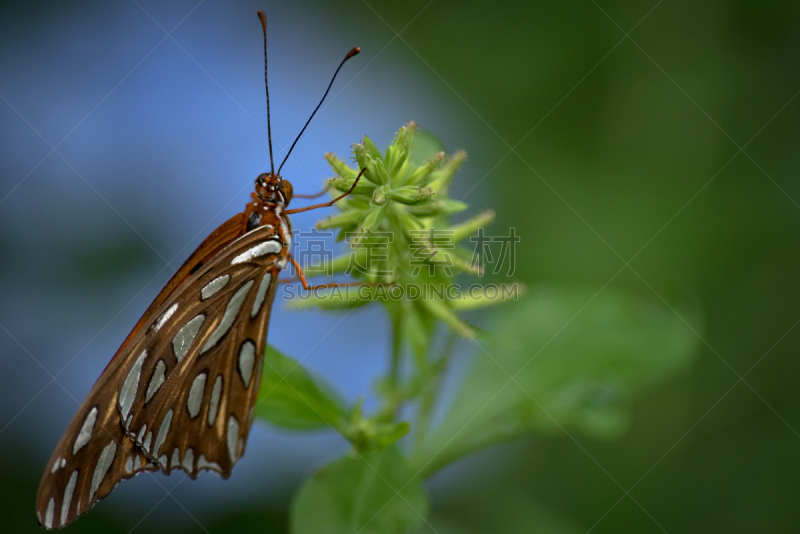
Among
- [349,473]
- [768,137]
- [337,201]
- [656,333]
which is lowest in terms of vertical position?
[349,473]

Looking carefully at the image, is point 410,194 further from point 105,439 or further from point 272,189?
point 105,439

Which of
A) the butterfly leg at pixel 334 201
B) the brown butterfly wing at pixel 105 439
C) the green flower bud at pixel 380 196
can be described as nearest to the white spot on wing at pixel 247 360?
the brown butterfly wing at pixel 105 439

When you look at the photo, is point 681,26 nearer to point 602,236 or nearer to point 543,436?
point 602,236

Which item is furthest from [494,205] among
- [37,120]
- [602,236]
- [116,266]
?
[37,120]

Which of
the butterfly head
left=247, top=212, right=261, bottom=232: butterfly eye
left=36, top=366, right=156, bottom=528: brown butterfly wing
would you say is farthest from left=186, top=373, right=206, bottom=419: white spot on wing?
the butterfly head

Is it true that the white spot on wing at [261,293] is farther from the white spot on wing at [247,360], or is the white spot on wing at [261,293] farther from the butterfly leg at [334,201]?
the butterfly leg at [334,201]

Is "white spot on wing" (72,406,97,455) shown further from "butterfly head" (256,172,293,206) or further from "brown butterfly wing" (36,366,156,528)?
"butterfly head" (256,172,293,206)
